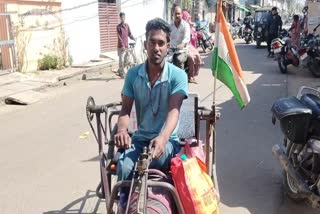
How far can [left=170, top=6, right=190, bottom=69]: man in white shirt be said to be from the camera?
9539 millimetres

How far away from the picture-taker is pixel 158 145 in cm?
262

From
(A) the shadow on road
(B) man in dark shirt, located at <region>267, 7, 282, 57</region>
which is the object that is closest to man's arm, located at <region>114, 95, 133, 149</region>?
(A) the shadow on road

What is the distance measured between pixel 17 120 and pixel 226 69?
4.96 m

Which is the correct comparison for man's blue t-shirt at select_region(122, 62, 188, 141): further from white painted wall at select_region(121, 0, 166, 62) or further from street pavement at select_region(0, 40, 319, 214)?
white painted wall at select_region(121, 0, 166, 62)

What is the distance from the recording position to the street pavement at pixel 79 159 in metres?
4.06

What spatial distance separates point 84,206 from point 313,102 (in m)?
2.23

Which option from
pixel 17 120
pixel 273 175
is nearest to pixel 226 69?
pixel 273 175

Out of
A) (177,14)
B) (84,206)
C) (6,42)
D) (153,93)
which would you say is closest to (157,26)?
(153,93)

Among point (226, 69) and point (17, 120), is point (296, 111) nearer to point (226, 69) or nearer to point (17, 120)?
point (226, 69)

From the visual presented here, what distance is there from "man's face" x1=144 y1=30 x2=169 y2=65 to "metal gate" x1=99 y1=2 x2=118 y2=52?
13368mm

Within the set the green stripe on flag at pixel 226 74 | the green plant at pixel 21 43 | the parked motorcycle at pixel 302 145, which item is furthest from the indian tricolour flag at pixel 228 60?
the green plant at pixel 21 43

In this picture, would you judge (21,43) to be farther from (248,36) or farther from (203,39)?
(248,36)

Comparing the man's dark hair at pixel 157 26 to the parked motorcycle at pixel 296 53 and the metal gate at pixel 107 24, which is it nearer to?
the parked motorcycle at pixel 296 53

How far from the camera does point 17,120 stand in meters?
7.46
